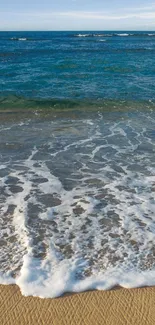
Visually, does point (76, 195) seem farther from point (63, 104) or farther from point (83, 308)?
point (63, 104)

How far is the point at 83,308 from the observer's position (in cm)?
416

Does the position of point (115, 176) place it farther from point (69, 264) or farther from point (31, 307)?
point (31, 307)

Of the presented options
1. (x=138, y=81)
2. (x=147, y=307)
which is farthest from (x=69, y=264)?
(x=138, y=81)

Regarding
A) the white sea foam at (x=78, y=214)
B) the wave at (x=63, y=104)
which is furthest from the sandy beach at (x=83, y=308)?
the wave at (x=63, y=104)

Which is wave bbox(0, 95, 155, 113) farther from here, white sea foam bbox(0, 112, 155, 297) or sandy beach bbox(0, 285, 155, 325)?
sandy beach bbox(0, 285, 155, 325)

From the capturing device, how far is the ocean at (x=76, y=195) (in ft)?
15.4

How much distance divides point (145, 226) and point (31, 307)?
2371 mm

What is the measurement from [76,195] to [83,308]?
2.99 metres

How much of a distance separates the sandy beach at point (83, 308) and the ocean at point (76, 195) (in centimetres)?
12

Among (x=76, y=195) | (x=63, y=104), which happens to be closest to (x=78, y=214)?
(x=76, y=195)

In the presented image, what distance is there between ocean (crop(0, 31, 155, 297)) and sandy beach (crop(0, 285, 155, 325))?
122 mm

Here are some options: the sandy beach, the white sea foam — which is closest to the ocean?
the white sea foam

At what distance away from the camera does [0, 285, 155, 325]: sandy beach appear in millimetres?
3998

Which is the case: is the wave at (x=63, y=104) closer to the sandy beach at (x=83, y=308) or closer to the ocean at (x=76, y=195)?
the ocean at (x=76, y=195)
